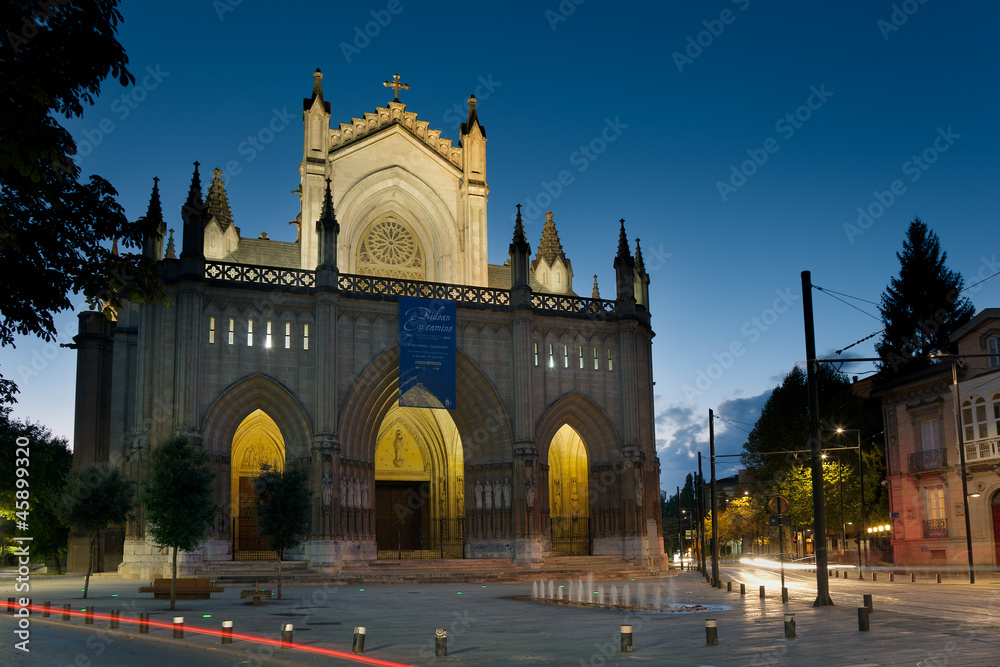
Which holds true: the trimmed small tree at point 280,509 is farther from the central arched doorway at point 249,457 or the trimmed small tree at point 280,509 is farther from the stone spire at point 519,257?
the stone spire at point 519,257

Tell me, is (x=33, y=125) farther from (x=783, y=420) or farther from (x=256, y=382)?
(x=783, y=420)

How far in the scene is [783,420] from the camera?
231 feet

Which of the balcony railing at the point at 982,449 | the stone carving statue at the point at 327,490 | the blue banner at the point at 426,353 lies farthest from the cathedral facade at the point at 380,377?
the balcony railing at the point at 982,449

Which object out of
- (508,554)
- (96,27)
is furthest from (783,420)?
(96,27)

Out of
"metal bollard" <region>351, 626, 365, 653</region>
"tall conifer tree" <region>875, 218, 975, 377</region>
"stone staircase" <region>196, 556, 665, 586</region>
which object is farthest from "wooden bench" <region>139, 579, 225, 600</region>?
"tall conifer tree" <region>875, 218, 975, 377</region>

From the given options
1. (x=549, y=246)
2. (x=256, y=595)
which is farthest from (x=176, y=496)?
(x=549, y=246)

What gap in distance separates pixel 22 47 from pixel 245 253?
39727 millimetres

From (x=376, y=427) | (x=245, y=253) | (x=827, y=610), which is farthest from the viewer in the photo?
(x=245, y=253)

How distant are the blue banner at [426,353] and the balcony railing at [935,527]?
2472 cm

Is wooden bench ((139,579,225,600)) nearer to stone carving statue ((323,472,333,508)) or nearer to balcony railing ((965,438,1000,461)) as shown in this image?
stone carving statue ((323,472,333,508))

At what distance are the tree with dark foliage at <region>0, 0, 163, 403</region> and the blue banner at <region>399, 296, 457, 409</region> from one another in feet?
92.8

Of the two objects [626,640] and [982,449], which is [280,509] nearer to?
[626,640]

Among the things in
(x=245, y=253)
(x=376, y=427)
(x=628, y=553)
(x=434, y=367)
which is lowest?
(x=628, y=553)

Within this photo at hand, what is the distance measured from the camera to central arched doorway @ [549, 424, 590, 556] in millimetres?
46625
